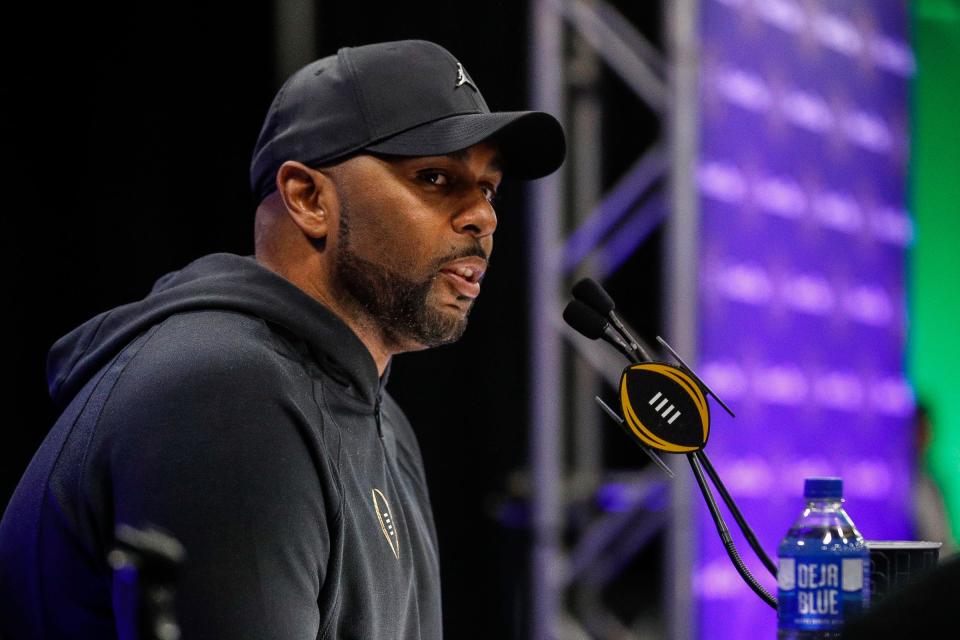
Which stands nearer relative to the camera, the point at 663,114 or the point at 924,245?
the point at 663,114

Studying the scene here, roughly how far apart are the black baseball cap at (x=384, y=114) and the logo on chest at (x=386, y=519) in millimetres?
511

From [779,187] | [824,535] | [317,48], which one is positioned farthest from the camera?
[779,187]

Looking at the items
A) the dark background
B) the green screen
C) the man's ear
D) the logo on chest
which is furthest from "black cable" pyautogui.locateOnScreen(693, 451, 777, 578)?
the green screen

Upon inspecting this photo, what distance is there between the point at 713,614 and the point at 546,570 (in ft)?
3.95

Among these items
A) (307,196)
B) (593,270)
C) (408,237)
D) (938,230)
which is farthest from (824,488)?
(938,230)

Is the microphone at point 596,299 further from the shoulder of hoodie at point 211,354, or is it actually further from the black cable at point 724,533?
the shoulder of hoodie at point 211,354

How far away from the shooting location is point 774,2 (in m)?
5.88

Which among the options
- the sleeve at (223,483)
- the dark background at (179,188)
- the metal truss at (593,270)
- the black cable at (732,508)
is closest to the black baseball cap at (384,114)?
the sleeve at (223,483)

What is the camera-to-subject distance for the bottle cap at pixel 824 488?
151 cm

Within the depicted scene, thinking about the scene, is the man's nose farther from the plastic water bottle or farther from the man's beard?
the plastic water bottle

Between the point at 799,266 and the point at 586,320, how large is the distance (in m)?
4.37

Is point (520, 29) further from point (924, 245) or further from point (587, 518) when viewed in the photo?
point (924, 245)

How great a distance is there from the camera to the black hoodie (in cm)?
152

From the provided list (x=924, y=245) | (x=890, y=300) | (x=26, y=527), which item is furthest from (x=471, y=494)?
(x=924, y=245)
